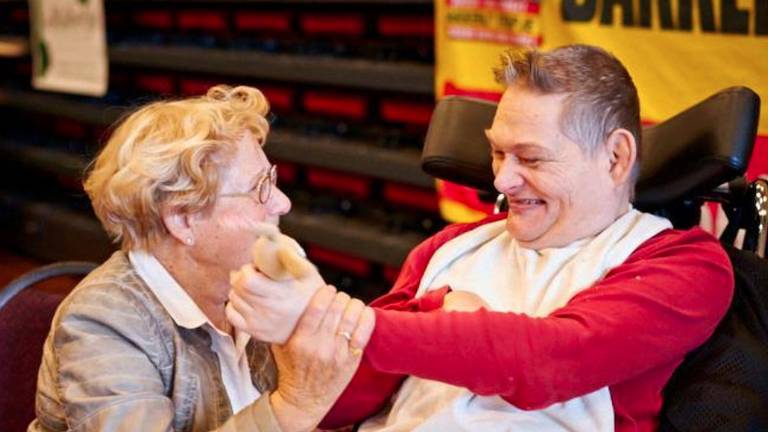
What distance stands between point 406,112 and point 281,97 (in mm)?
872

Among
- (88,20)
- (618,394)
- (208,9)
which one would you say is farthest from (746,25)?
(88,20)

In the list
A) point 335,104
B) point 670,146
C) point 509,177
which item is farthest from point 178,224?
point 335,104

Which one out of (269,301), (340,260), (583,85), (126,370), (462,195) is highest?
(583,85)

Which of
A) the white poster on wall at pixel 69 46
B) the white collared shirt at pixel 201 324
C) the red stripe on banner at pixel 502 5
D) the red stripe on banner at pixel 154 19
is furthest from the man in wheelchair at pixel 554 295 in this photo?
the white poster on wall at pixel 69 46

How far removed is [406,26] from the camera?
3975mm

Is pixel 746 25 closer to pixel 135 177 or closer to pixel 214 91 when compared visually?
pixel 214 91

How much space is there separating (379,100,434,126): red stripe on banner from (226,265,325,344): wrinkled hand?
274cm

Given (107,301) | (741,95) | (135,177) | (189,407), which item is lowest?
(189,407)

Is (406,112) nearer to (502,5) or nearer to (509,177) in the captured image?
(502,5)

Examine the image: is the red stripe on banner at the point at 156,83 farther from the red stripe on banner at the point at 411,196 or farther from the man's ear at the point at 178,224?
the man's ear at the point at 178,224

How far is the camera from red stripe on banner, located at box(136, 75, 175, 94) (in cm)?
538

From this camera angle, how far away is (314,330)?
1203 mm

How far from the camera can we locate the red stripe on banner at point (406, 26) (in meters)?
3.87

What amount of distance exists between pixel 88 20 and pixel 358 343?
466cm
